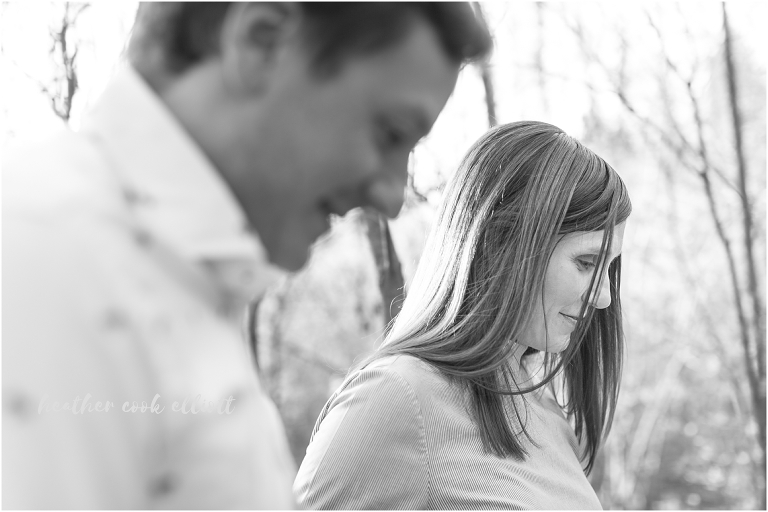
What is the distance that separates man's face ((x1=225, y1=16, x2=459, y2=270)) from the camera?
619mm

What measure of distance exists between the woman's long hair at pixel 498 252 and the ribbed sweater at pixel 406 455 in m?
0.05

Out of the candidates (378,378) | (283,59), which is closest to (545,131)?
(378,378)

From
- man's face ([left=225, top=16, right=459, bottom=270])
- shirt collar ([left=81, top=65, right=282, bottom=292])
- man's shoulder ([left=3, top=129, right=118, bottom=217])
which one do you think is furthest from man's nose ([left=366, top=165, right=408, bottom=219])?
man's shoulder ([left=3, top=129, right=118, bottom=217])

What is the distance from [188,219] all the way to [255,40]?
0.50ft

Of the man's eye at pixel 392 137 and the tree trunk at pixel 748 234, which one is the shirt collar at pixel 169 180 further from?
the tree trunk at pixel 748 234

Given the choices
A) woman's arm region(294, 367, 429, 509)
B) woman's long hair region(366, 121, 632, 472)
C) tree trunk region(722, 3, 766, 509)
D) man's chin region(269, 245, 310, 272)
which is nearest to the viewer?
man's chin region(269, 245, 310, 272)

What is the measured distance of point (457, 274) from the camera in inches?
67.8

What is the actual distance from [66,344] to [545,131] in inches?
57.5

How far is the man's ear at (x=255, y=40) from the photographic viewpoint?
61 cm

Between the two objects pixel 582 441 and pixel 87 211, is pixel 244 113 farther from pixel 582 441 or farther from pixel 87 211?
pixel 582 441

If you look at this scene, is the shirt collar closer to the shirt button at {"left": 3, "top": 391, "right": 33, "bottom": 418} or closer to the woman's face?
the shirt button at {"left": 3, "top": 391, "right": 33, "bottom": 418}

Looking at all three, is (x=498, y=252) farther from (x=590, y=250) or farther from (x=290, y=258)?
(x=290, y=258)

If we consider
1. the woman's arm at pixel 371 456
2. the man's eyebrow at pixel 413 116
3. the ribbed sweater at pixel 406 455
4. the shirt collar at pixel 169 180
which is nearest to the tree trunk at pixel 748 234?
the ribbed sweater at pixel 406 455

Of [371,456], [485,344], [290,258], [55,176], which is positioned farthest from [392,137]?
[485,344]
